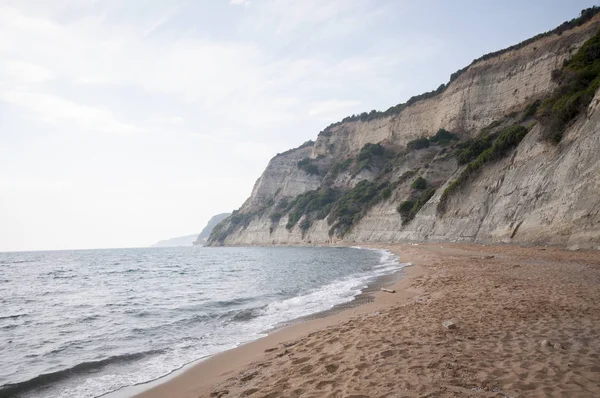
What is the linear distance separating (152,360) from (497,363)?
22.2 ft

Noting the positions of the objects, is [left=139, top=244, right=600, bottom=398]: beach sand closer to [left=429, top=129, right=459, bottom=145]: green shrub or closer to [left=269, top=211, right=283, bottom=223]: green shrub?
[left=429, top=129, right=459, bottom=145]: green shrub

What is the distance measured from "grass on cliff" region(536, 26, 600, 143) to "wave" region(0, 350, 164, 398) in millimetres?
28557

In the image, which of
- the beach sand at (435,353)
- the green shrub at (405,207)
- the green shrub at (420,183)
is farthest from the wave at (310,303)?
the green shrub at (420,183)

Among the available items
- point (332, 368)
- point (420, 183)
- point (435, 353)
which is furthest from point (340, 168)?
point (332, 368)

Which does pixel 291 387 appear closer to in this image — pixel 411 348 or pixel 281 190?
pixel 411 348

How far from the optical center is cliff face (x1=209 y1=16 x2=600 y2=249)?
21125mm

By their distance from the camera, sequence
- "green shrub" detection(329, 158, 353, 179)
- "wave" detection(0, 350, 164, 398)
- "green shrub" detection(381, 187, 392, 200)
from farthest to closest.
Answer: "green shrub" detection(329, 158, 353, 179)
"green shrub" detection(381, 187, 392, 200)
"wave" detection(0, 350, 164, 398)

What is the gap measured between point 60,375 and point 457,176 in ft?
129

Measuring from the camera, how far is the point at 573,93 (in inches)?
1034

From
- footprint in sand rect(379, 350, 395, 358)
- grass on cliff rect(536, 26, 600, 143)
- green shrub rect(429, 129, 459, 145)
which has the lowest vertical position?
footprint in sand rect(379, 350, 395, 358)

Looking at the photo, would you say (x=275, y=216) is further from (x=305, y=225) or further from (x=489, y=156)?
(x=489, y=156)

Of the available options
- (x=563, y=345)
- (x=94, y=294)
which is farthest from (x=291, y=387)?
(x=94, y=294)

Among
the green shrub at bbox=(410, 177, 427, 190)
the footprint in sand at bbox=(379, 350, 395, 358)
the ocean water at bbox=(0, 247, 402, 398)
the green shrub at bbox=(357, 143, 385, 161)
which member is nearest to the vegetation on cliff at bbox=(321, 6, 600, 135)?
the green shrub at bbox=(357, 143, 385, 161)

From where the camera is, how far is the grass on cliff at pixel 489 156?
1252 inches
